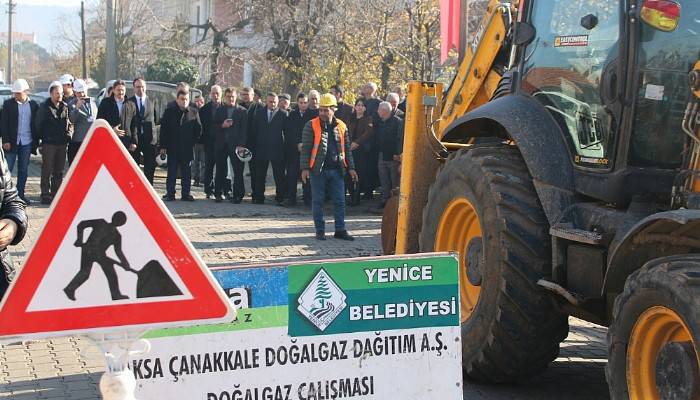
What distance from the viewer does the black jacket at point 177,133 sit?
17.8m

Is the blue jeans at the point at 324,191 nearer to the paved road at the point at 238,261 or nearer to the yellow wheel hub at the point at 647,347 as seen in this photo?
the paved road at the point at 238,261

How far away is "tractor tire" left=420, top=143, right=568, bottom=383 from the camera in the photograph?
633 centimetres

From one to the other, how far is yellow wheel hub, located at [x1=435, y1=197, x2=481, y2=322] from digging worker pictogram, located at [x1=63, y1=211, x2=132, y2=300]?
3.70 meters

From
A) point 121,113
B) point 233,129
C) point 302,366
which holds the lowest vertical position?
point 302,366

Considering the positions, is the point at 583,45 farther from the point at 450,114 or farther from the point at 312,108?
the point at 312,108

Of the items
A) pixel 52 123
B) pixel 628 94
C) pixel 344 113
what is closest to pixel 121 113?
pixel 52 123

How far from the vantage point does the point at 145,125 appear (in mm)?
17531

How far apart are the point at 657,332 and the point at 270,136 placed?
1339 cm

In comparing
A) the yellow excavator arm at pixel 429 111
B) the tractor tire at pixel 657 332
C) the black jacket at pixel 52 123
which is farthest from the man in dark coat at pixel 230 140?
the tractor tire at pixel 657 332

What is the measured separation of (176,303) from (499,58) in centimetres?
480

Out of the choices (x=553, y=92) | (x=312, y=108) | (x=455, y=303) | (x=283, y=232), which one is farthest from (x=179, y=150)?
(x=455, y=303)

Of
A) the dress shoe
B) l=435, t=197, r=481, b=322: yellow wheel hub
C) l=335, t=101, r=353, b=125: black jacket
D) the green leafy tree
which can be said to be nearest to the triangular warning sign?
l=435, t=197, r=481, b=322: yellow wheel hub

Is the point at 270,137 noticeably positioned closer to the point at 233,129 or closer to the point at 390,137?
the point at 233,129

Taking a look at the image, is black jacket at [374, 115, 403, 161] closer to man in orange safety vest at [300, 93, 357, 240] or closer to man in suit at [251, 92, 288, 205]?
man in suit at [251, 92, 288, 205]
